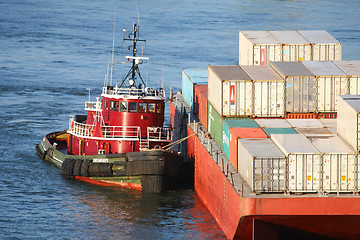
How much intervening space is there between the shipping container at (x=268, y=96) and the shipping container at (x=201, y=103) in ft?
15.1

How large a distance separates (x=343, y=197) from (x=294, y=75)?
8152 millimetres

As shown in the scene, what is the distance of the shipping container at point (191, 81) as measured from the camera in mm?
43062

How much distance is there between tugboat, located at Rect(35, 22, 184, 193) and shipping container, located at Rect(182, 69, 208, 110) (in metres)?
3.39

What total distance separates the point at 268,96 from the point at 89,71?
36.0m

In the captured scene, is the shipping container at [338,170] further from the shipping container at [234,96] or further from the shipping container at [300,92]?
the shipping container at [234,96]

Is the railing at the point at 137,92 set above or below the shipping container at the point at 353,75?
below

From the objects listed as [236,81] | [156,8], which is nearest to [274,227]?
[236,81]

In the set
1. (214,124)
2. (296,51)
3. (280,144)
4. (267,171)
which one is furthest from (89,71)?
(267,171)

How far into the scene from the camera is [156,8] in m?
108

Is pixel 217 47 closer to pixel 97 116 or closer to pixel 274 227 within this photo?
pixel 97 116

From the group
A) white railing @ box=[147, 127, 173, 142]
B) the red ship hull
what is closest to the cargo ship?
the red ship hull

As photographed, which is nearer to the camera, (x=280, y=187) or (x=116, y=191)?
(x=280, y=187)

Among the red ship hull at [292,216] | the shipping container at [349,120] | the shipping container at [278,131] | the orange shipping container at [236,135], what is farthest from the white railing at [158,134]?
the shipping container at [349,120]

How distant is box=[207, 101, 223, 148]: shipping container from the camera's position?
33.6 m
